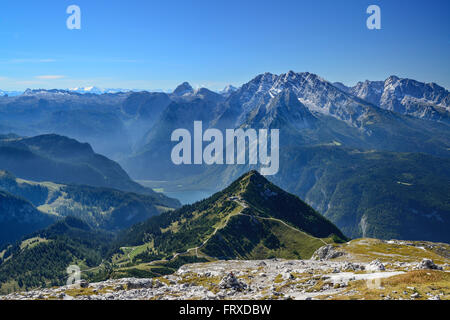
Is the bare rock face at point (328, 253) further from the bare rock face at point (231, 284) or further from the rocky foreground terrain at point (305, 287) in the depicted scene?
the bare rock face at point (231, 284)

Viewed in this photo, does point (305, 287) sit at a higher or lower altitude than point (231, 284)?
higher

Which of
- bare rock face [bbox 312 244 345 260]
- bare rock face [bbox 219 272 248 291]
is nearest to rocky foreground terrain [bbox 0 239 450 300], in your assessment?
bare rock face [bbox 219 272 248 291]

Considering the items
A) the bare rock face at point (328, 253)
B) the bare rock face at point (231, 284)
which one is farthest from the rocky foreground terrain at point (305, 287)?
the bare rock face at point (328, 253)

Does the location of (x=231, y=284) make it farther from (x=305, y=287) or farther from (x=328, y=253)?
(x=328, y=253)

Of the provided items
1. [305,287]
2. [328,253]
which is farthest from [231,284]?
[328,253]

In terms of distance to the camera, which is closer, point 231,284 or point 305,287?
point 305,287

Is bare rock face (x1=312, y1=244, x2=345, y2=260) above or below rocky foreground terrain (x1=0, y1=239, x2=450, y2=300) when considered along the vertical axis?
below

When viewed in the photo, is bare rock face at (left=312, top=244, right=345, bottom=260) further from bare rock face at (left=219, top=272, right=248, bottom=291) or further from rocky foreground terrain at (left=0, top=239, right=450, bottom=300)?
bare rock face at (left=219, top=272, right=248, bottom=291)
